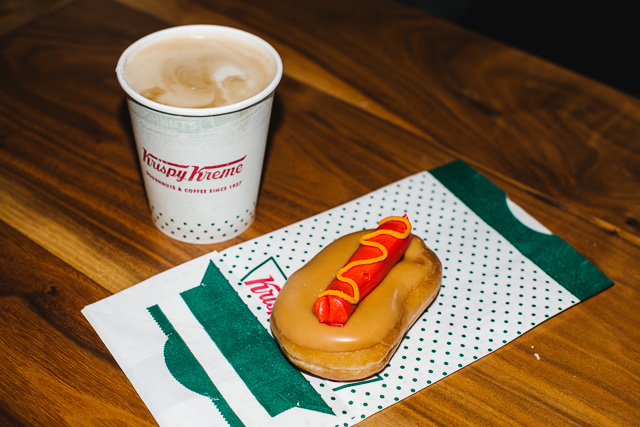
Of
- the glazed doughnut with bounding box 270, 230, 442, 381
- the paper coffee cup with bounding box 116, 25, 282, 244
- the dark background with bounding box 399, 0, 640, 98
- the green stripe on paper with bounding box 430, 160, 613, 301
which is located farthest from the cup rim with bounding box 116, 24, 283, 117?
the dark background with bounding box 399, 0, 640, 98

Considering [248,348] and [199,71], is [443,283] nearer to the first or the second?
[248,348]

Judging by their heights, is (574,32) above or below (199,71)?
below

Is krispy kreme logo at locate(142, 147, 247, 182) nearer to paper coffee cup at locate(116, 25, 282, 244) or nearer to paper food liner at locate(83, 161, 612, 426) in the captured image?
paper coffee cup at locate(116, 25, 282, 244)

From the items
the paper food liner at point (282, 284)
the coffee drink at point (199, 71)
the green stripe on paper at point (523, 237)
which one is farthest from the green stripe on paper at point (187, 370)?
the green stripe on paper at point (523, 237)

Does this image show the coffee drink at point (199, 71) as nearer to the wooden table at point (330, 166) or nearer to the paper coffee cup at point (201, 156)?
the paper coffee cup at point (201, 156)

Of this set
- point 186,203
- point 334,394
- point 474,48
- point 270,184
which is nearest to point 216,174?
point 186,203

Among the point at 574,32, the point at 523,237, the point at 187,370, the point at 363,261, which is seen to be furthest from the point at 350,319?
the point at 574,32
